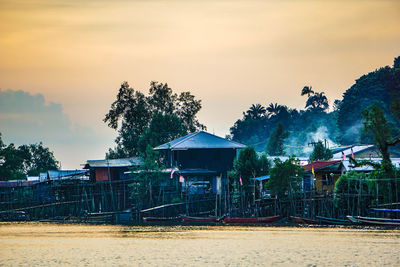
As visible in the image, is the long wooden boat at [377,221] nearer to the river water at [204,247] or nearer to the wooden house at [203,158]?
the river water at [204,247]

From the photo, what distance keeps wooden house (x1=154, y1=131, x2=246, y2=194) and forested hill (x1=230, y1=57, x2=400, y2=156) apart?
1904 cm

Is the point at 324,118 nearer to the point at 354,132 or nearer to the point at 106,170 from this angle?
the point at 354,132

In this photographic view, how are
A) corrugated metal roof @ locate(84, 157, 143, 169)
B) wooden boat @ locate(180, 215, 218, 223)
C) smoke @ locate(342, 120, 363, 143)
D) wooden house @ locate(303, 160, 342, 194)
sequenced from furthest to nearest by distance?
smoke @ locate(342, 120, 363, 143)
corrugated metal roof @ locate(84, 157, 143, 169)
wooden house @ locate(303, 160, 342, 194)
wooden boat @ locate(180, 215, 218, 223)

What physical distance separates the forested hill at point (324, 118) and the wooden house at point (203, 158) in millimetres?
19043

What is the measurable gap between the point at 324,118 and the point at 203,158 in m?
53.3

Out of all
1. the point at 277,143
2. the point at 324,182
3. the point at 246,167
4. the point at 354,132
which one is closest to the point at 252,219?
the point at 324,182

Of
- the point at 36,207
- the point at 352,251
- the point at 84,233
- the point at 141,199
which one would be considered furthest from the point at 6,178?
the point at 352,251

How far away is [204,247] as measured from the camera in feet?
108

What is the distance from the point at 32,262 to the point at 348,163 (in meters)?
24.0

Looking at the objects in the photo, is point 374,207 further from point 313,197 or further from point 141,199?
point 141,199

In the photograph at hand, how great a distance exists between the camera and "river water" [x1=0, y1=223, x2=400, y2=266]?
2856 cm

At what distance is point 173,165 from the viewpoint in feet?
192

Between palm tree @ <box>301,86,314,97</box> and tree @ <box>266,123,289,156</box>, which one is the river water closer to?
tree @ <box>266,123,289,156</box>

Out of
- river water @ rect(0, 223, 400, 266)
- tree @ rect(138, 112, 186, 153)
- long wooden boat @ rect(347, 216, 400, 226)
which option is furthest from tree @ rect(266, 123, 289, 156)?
long wooden boat @ rect(347, 216, 400, 226)
